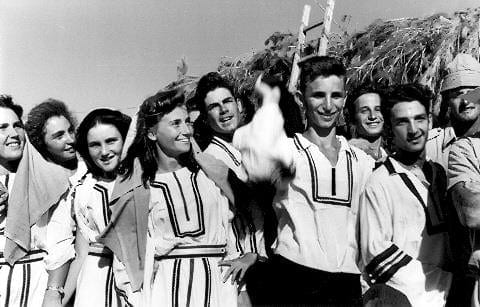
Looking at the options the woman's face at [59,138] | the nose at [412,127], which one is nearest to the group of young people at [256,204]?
the nose at [412,127]

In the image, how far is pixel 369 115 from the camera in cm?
443

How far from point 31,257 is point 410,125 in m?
2.40

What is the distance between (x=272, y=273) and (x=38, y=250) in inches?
60.9

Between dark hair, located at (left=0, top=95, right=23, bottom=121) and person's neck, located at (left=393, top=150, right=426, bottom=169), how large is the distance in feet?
7.73

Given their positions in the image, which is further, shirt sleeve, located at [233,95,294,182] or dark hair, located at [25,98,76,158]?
dark hair, located at [25,98,76,158]

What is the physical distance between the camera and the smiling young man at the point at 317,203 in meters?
3.38

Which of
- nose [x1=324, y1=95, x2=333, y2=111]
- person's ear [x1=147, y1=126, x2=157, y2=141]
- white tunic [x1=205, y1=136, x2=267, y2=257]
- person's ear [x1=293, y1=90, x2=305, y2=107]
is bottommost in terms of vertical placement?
white tunic [x1=205, y1=136, x2=267, y2=257]

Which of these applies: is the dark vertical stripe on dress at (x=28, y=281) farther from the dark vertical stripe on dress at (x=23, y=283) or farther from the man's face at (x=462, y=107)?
the man's face at (x=462, y=107)

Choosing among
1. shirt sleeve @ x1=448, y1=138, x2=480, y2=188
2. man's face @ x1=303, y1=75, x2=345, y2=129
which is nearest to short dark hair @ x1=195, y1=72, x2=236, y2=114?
man's face @ x1=303, y1=75, x2=345, y2=129

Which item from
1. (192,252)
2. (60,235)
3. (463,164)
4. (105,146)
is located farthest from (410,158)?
(60,235)

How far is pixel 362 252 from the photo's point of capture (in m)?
3.34

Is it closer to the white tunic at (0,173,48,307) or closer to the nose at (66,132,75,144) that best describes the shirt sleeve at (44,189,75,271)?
the white tunic at (0,173,48,307)

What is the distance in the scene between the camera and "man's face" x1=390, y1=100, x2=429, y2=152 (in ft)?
11.4

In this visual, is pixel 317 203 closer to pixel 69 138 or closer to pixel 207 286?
pixel 207 286
